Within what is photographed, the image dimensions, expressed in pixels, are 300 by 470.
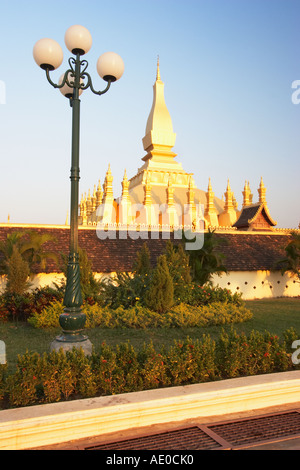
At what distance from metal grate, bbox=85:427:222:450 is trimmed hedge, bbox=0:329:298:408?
1.01 m

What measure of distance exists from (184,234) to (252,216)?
11235 mm

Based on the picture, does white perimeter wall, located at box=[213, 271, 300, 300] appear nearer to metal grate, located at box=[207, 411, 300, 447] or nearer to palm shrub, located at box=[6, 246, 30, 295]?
palm shrub, located at box=[6, 246, 30, 295]

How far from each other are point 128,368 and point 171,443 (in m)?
1.51

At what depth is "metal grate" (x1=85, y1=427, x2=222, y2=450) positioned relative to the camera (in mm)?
3873

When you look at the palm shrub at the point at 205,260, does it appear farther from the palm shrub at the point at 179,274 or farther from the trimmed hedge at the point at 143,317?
the trimmed hedge at the point at 143,317

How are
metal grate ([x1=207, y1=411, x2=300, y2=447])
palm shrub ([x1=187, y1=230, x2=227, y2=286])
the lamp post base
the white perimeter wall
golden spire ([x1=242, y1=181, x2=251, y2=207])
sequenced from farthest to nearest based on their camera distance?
golden spire ([x1=242, y1=181, x2=251, y2=207]) < the white perimeter wall < palm shrub ([x1=187, y1=230, x2=227, y2=286]) < the lamp post base < metal grate ([x1=207, y1=411, x2=300, y2=447])

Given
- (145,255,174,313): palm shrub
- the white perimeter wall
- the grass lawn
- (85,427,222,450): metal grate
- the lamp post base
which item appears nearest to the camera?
(85,427,222,450): metal grate

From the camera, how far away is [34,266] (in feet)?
50.3

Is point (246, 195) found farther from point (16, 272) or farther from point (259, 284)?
point (16, 272)

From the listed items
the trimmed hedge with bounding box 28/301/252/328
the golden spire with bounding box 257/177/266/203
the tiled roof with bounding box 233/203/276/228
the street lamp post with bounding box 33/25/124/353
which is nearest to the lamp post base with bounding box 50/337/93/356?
the street lamp post with bounding box 33/25/124/353

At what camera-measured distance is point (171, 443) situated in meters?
3.98
